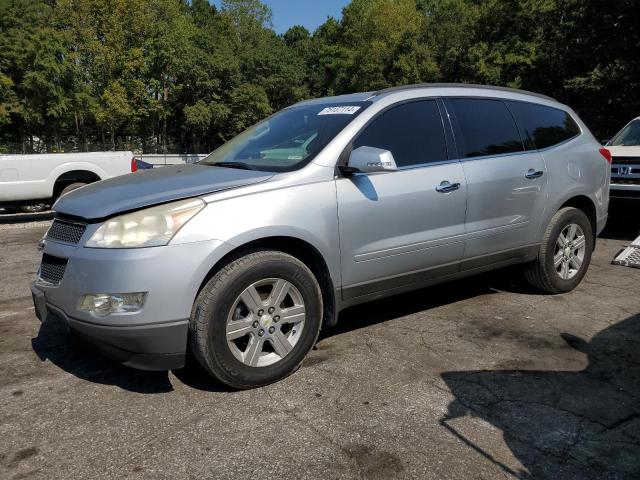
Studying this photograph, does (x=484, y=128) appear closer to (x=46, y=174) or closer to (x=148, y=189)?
(x=148, y=189)

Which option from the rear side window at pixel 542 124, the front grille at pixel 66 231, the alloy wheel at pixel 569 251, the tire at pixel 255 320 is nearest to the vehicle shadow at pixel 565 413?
the tire at pixel 255 320

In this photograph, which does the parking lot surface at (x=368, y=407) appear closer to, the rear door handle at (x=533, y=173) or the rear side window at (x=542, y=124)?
the rear door handle at (x=533, y=173)

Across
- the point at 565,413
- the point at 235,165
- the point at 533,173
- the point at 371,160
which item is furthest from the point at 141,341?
the point at 533,173

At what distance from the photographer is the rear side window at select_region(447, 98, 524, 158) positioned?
4102 mm

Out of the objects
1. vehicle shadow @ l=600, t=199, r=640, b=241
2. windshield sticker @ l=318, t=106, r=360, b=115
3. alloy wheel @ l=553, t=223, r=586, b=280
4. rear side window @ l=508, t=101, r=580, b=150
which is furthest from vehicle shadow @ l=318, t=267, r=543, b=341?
vehicle shadow @ l=600, t=199, r=640, b=241

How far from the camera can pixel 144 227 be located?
2801 mm

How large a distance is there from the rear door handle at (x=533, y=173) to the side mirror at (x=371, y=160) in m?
1.65

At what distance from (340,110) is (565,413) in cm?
235

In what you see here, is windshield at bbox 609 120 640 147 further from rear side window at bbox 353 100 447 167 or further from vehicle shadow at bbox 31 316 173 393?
vehicle shadow at bbox 31 316 173 393

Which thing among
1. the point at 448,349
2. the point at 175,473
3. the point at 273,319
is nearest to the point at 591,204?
the point at 448,349

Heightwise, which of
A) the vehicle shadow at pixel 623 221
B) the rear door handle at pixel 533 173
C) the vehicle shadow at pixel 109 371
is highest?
the rear door handle at pixel 533 173

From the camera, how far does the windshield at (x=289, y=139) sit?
11.4 feet

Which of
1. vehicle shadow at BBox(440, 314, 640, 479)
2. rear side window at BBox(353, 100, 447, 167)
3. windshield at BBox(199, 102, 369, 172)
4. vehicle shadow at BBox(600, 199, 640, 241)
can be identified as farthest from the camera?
vehicle shadow at BBox(600, 199, 640, 241)

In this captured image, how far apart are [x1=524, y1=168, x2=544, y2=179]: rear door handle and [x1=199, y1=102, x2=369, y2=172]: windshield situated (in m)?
1.61
